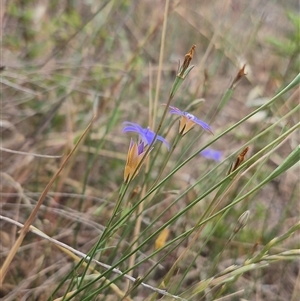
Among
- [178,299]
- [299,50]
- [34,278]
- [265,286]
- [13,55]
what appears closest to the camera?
[178,299]

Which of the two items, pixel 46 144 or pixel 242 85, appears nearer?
pixel 46 144

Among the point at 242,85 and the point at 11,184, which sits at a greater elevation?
the point at 242,85

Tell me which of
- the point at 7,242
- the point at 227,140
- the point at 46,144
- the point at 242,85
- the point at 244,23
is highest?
the point at 244,23

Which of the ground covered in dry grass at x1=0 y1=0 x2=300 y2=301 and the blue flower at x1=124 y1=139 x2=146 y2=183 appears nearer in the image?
the blue flower at x1=124 y1=139 x2=146 y2=183

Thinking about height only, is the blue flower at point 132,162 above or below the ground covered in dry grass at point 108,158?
above

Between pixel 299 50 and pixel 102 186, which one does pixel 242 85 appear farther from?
pixel 102 186

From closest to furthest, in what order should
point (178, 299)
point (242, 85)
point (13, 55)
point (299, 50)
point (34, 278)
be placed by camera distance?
point (178, 299) < point (34, 278) < point (299, 50) < point (13, 55) < point (242, 85)

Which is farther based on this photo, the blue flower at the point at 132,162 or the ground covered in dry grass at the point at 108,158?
the ground covered in dry grass at the point at 108,158

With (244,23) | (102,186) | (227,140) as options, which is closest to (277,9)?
(244,23)
